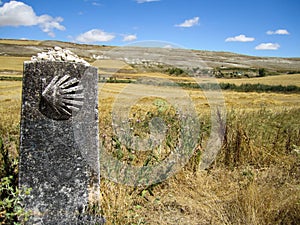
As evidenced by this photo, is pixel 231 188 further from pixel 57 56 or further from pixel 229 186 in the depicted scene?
pixel 57 56

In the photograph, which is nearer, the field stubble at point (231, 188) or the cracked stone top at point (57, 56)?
the cracked stone top at point (57, 56)

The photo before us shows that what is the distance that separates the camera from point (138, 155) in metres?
4.52

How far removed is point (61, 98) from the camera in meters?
2.78

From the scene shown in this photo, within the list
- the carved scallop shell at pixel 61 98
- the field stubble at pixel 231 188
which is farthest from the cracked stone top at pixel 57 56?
the field stubble at pixel 231 188

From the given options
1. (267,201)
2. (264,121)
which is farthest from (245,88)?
(267,201)

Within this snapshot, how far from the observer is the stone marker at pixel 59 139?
9.02 ft

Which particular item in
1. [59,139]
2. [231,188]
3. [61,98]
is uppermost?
[61,98]

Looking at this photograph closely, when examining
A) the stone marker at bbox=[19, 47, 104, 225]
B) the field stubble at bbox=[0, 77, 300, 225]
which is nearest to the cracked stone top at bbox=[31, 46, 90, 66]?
the stone marker at bbox=[19, 47, 104, 225]

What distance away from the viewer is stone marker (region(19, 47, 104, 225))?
2750 mm

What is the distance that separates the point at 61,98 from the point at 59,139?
1.19 ft

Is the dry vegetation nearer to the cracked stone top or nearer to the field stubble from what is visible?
the field stubble

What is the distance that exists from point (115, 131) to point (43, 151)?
2184 millimetres

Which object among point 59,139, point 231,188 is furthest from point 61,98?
point 231,188

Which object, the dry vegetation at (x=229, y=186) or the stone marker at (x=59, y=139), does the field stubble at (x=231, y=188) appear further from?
the stone marker at (x=59, y=139)
